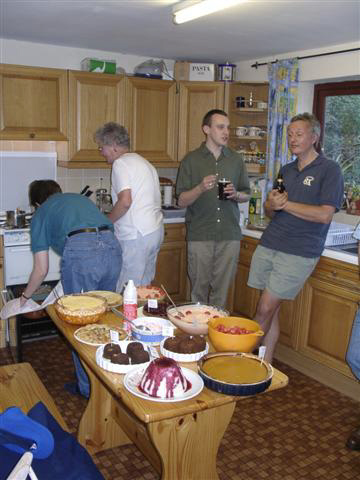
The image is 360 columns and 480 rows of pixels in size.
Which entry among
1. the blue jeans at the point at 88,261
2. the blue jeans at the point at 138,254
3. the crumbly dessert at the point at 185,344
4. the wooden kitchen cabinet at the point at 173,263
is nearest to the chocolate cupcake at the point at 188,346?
the crumbly dessert at the point at 185,344

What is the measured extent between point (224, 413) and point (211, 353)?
0.81ft

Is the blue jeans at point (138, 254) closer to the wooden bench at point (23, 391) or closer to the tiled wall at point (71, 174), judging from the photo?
the wooden bench at point (23, 391)

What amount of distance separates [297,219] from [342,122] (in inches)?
55.7

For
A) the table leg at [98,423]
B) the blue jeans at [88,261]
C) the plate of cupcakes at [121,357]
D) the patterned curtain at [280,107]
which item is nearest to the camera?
the plate of cupcakes at [121,357]

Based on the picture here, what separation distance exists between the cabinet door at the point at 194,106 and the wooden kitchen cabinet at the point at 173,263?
2.25 ft

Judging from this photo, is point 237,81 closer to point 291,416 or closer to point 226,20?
point 226,20

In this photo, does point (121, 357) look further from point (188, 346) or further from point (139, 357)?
point (188, 346)

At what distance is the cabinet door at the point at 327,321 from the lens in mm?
3061

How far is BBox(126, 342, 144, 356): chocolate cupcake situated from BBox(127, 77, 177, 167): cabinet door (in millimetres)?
2734

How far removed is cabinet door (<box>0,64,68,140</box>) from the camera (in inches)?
145

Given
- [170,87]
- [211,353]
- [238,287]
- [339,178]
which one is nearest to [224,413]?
[211,353]

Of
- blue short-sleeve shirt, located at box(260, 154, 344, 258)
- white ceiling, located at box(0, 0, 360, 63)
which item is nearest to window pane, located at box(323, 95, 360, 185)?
white ceiling, located at box(0, 0, 360, 63)

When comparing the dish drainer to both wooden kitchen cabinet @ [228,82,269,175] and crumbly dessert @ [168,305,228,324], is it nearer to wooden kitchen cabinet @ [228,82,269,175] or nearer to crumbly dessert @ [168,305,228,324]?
wooden kitchen cabinet @ [228,82,269,175]

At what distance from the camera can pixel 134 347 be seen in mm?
1715
